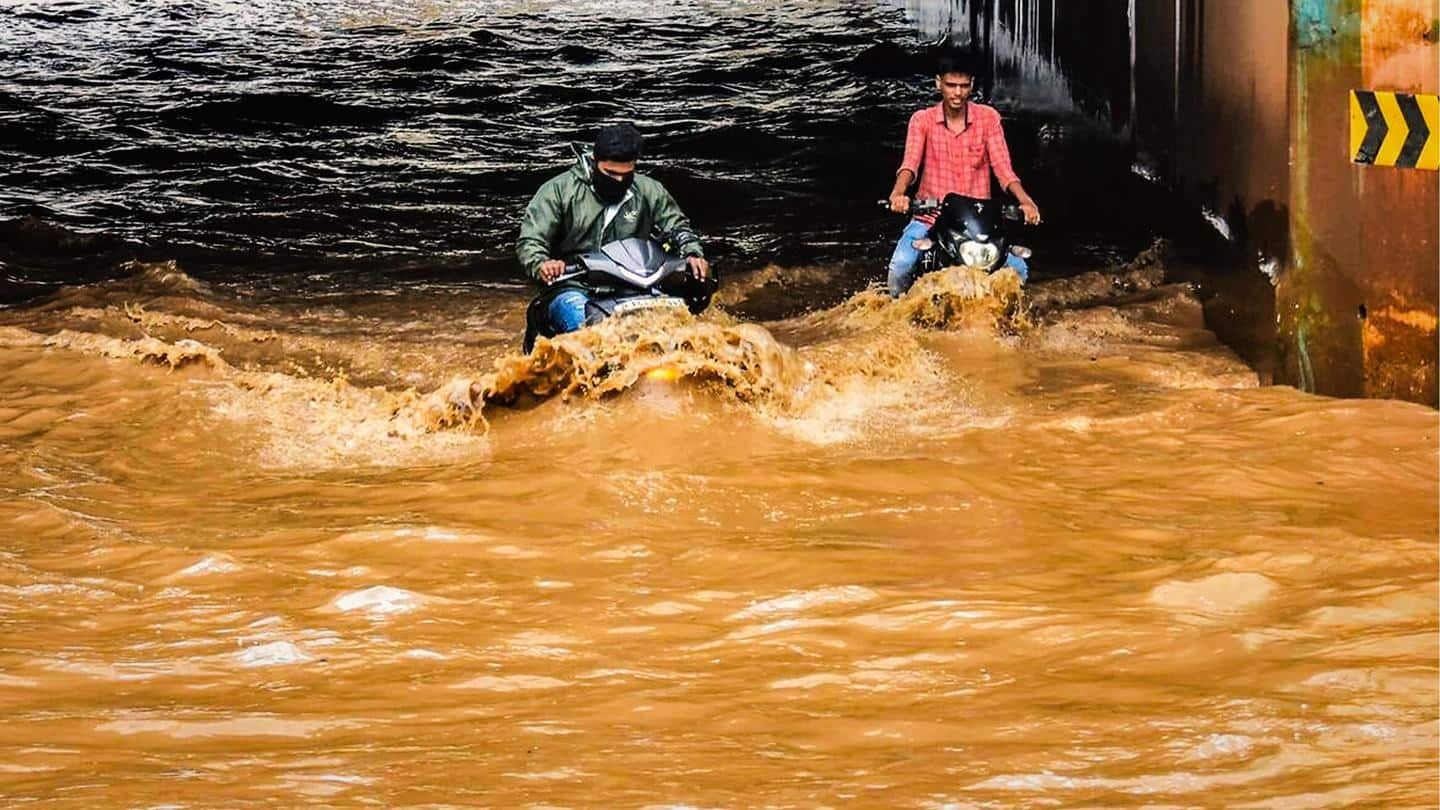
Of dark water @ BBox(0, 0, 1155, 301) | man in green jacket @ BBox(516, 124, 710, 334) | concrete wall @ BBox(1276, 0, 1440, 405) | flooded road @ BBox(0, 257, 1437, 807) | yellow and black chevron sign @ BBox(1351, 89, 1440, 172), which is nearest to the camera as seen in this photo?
flooded road @ BBox(0, 257, 1437, 807)

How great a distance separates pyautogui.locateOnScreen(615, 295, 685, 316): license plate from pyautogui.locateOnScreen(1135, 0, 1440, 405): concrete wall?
3.37 metres

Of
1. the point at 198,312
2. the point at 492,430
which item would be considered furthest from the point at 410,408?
the point at 198,312

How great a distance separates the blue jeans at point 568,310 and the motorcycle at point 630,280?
36 millimetres

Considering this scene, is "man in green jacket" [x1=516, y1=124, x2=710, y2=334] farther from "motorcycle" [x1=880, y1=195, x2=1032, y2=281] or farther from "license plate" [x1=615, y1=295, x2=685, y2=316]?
"motorcycle" [x1=880, y1=195, x2=1032, y2=281]

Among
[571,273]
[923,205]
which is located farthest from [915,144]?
[571,273]

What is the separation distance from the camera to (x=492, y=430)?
9.13 meters

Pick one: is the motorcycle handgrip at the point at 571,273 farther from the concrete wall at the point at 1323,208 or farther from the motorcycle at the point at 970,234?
the concrete wall at the point at 1323,208

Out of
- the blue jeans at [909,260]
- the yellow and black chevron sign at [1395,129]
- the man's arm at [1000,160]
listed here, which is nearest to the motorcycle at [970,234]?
the man's arm at [1000,160]

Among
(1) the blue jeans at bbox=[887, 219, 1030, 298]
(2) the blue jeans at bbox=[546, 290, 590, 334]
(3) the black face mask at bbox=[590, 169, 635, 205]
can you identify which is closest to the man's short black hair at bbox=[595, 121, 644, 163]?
(3) the black face mask at bbox=[590, 169, 635, 205]

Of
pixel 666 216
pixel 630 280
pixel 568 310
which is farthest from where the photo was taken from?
pixel 666 216

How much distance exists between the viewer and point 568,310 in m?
9.10

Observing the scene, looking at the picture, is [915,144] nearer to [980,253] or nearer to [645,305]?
[980,253]

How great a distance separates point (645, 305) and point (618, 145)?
914mm

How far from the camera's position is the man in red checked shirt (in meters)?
10.3
